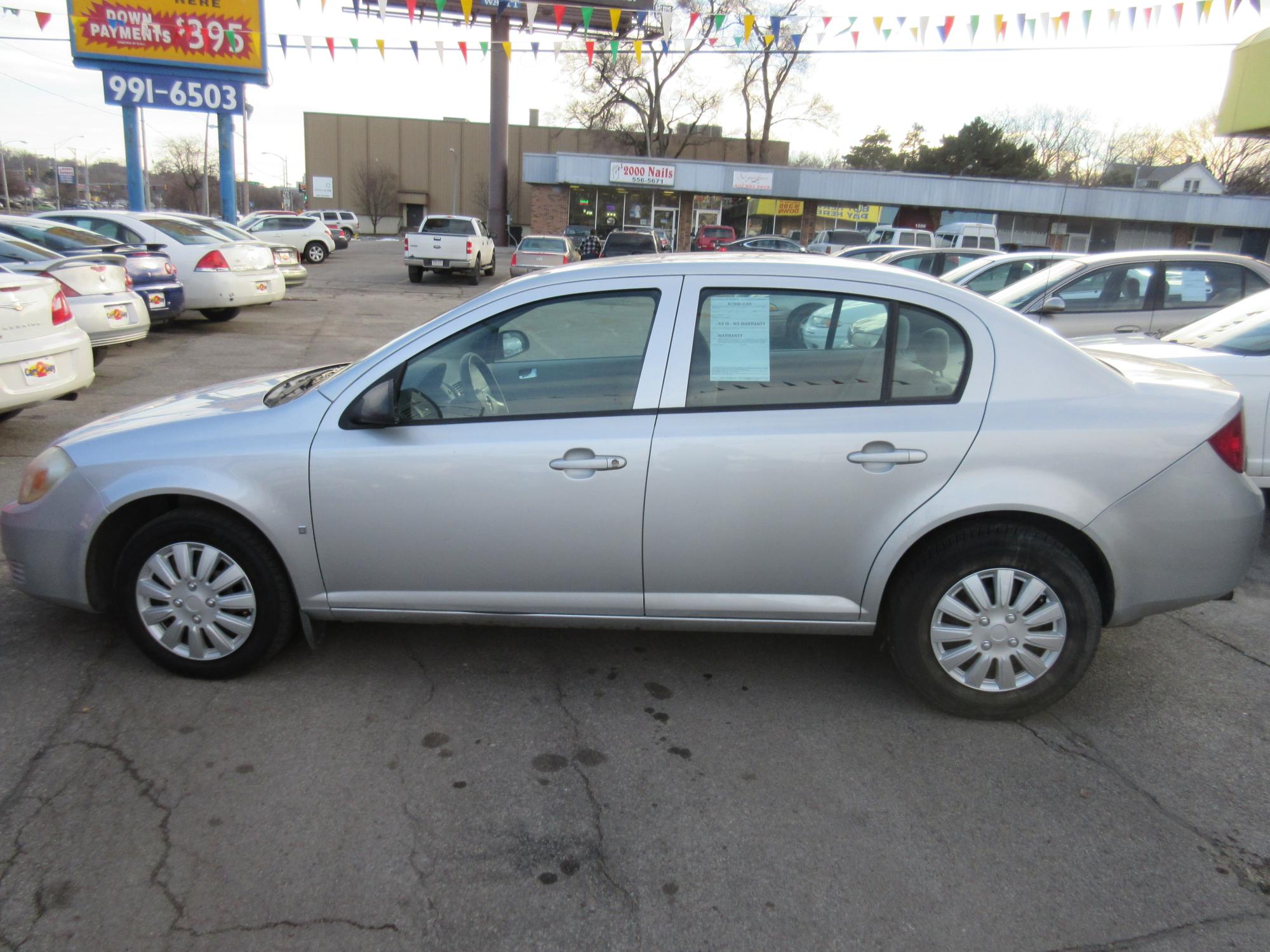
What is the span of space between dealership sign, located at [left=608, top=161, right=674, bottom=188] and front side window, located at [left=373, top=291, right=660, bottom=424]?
3996cm

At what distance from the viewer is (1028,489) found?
3.17 meters

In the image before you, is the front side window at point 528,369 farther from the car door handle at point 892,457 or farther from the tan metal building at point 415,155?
the tan metal building at point 415,155

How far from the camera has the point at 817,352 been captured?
11.1ft

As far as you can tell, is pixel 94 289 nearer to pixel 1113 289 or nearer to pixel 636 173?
pixel 1113 289

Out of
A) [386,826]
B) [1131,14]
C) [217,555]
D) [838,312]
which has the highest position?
[1131,14]

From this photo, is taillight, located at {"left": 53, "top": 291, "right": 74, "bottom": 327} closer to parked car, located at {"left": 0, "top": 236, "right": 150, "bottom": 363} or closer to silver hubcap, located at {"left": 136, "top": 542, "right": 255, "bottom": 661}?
parked car, located at {"left": 0, "top": 236, "right": 150, "bottom": 363}

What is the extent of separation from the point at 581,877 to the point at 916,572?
5.30 ft

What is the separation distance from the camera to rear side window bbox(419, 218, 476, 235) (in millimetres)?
24812

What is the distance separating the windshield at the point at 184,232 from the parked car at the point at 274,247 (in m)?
0.40

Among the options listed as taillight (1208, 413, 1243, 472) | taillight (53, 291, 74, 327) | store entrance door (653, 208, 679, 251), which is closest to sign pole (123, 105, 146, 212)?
taillight (53, 291, 74, 327)

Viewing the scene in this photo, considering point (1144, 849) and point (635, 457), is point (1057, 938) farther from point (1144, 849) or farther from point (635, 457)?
point (635, 457)

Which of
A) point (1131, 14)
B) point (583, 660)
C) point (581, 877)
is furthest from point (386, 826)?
point (1131, 14)


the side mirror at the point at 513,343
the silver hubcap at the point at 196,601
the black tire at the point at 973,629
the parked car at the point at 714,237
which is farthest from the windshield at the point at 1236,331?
the parked car at the point at 714,237

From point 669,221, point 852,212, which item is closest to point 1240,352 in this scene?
point 852,212
